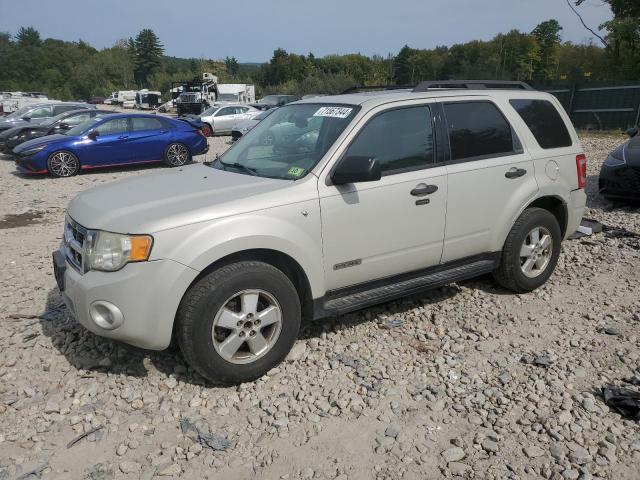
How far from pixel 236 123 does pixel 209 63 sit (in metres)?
93.2

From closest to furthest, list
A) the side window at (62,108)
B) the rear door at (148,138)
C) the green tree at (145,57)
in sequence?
the rear door at (148,138)
the side window at (62,108)
the green tree at (145,57)

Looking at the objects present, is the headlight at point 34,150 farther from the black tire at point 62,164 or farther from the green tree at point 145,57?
the green tree at point 145,57

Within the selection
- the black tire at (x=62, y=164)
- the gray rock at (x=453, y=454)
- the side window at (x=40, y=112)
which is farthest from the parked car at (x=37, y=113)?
the gray rock at (x=453, y=454)

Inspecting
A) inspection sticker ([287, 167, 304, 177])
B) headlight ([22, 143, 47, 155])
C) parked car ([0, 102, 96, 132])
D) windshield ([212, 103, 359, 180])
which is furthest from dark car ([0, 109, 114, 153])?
inspection sticker ([287, 167, 304, 177])

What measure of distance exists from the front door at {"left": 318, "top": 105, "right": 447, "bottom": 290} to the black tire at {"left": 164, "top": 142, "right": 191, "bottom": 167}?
10.9 meters

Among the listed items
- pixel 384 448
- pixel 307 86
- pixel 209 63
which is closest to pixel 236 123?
pixel 384 448

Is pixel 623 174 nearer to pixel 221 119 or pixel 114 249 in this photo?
pixel 114 249

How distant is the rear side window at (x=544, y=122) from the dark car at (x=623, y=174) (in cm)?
337

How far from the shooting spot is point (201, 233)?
3070 millimetres

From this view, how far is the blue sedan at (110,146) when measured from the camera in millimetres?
12039

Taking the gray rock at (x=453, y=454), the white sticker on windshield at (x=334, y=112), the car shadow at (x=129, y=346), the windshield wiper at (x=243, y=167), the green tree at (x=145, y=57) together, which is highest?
the green tree at (x=145, y=57)

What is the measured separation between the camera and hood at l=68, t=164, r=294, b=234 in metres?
3.09

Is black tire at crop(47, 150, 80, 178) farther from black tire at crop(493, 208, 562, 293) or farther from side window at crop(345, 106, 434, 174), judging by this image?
black tire at crop(493, 208, 562, 293)

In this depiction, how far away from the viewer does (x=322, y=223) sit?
Answer: 3.48 m
